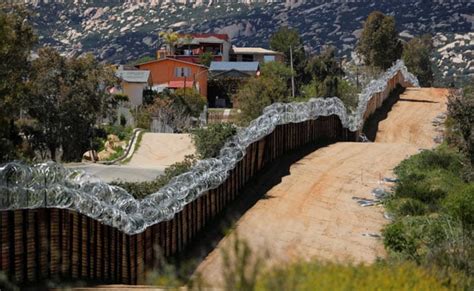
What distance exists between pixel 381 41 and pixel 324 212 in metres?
58.8

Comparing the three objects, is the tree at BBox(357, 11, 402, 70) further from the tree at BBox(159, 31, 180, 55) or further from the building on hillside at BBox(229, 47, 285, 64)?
the tree at BBox(159, 31, 180, 55)

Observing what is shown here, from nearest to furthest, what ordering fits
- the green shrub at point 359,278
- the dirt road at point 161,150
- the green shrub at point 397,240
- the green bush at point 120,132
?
the green shrub at point 359,278
the green shrub at point 397,240
the dirt road at point 161,150
the green bush at point 120,132

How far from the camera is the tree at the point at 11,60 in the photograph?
937 inches

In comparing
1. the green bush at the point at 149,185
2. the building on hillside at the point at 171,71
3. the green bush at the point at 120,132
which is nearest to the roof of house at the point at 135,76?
the building on hillside at the point at 171,71

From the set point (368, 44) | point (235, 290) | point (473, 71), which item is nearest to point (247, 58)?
point (473, 71)

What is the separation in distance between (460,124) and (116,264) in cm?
1804

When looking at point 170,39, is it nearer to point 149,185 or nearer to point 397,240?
point 149,185

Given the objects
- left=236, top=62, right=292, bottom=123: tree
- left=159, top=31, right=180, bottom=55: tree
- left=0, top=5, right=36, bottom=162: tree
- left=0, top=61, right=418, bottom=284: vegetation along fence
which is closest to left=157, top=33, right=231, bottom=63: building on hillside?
left=159, top=31, right=180, bottom=55: tree

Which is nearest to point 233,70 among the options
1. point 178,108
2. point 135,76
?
point 135,76

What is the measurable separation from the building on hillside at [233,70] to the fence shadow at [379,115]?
129 ft

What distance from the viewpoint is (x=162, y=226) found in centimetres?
1952

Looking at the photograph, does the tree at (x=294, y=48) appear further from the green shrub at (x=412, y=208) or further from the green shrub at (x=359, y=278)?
the green shrub at (x=359, y=278)

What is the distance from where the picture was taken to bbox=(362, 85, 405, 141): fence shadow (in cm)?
4854

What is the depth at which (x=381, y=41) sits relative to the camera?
81812 mm
